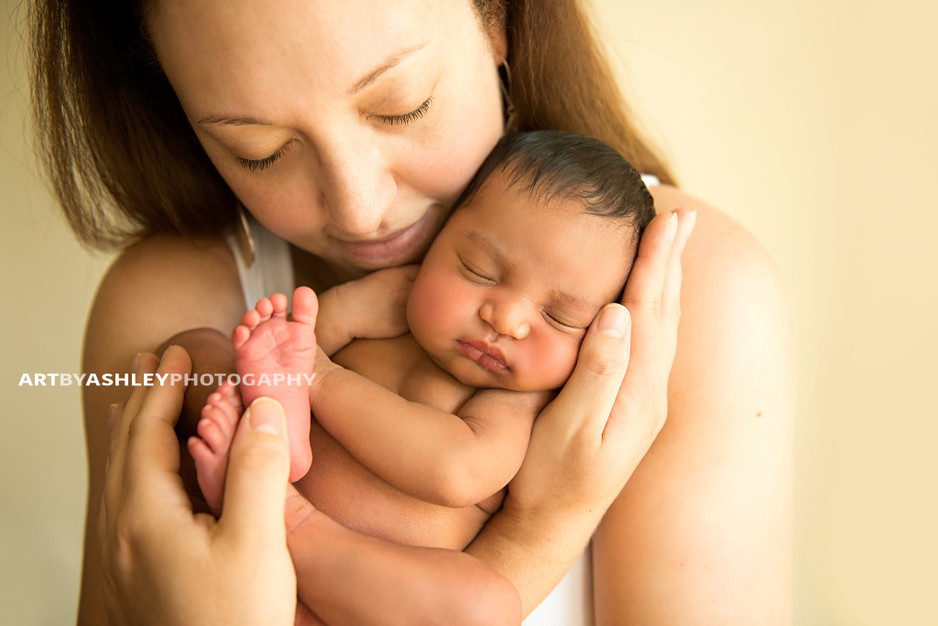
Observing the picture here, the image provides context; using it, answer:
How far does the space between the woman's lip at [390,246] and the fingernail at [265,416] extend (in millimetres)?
341

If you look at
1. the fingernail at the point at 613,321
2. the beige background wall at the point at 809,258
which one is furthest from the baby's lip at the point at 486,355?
the beige background wall at the point at 809,258

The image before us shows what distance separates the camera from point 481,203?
3.61 feet

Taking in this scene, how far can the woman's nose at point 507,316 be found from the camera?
3.31ft

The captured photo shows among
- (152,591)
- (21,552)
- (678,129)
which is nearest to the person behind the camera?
(152,591)

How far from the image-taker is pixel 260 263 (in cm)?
142

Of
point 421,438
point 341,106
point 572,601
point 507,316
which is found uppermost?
point 341,106

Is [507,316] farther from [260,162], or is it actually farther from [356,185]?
[260,162]

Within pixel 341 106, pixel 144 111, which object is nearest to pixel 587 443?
pixel 341 106

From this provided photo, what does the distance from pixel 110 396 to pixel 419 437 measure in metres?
0.64

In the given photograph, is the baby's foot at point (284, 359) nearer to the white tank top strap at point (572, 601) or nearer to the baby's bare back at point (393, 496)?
the baby's bare back at point (393, 496)

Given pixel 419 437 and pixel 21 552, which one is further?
pixel 21 552

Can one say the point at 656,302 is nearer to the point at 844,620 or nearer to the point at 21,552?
the point at 844,620

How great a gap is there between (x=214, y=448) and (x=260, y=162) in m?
0.40

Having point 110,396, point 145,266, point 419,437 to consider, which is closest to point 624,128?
point 419,437
